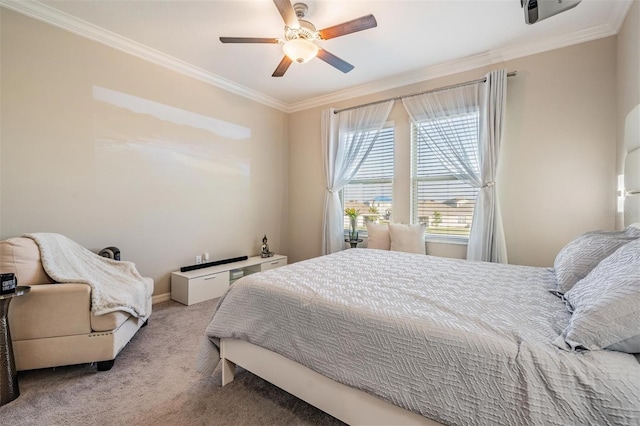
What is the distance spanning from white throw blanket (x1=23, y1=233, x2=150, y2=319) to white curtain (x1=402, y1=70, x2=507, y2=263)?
3334 millimetres

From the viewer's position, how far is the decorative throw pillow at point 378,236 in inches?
145

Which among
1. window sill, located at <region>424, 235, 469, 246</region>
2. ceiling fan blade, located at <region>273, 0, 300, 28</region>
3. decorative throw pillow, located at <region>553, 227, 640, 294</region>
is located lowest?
window sill, located at <region>424, 235, 469, 246</region>

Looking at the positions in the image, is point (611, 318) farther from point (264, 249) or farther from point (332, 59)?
point (264, 249)

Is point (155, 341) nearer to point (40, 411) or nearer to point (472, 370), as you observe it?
point (40, 411)

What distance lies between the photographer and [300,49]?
233 cm

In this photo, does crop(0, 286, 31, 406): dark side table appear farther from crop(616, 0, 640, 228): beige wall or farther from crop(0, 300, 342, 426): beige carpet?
crop(616, 0, 640, 228): beige wall

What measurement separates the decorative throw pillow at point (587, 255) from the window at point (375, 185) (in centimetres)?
237

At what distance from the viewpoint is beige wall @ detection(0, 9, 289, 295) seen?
242 centimetres

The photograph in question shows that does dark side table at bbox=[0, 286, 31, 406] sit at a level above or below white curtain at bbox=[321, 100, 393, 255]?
below

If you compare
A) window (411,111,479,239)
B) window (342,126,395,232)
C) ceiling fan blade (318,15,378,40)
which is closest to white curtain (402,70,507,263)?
window (411,111,479,239)

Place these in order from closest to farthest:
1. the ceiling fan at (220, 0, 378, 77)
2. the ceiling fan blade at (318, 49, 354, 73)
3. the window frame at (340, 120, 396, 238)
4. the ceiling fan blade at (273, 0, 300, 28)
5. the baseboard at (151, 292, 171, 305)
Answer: the ceiling fan blade at (273, 0, 300, 28), the ceiling fan at (220, 0, 378, 77), the ceiling fan blade at (318, 49, 354, 73), the baseboard at (151, 292, 171, 305), the window frame at (340, 120, 396, 238)

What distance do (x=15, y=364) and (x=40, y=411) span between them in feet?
1.31

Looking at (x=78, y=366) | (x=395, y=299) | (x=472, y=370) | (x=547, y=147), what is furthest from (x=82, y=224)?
(x=547, y=147)

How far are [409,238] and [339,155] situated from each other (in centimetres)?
165
